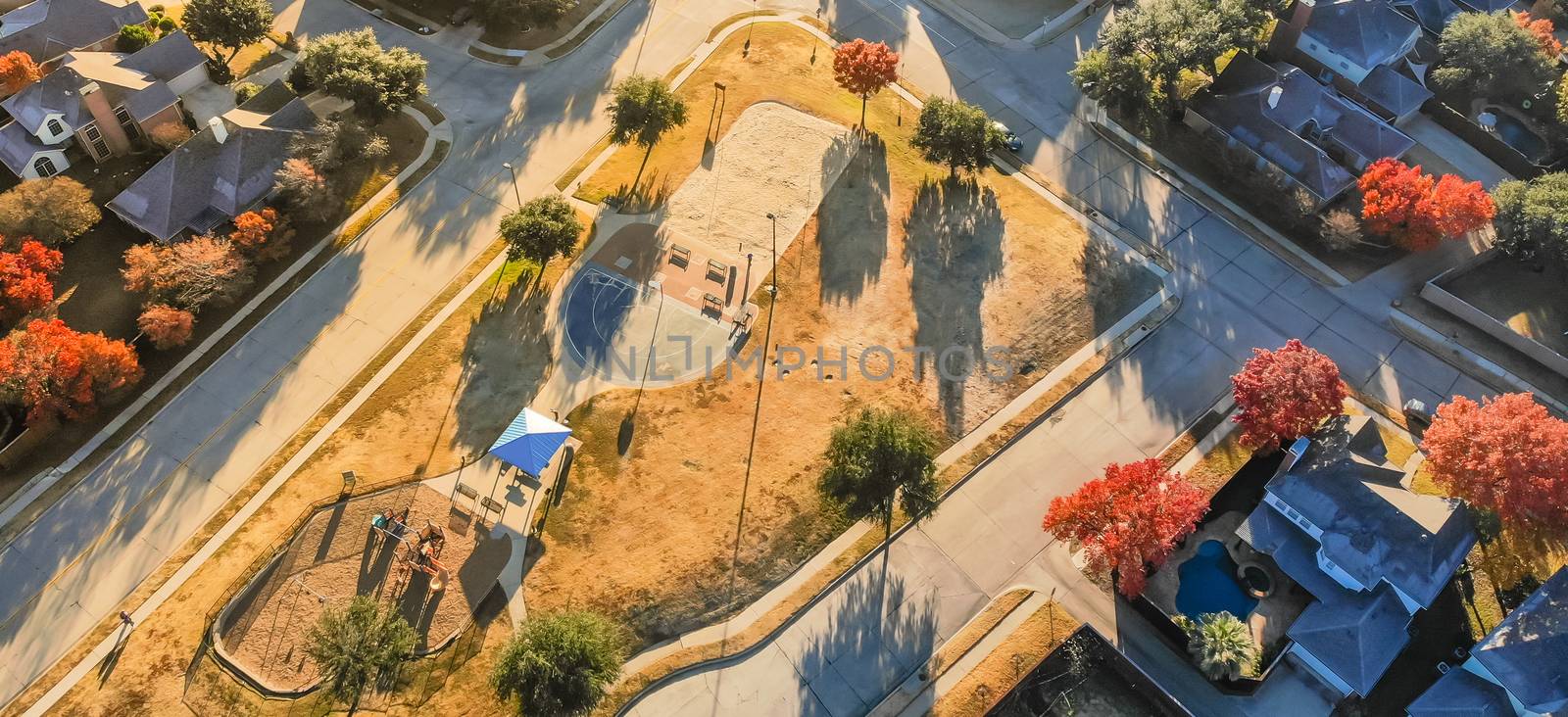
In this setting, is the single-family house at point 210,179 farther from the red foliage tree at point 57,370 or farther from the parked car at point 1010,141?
the parked car at point 1010,141

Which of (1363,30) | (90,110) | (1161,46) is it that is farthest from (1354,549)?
(90,110)

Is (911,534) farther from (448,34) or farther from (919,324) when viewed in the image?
(448,34)

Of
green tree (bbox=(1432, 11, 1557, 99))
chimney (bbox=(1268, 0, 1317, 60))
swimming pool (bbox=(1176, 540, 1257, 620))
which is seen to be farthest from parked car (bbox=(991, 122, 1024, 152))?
green tree (bbox=(1432, 11, 1557, 99))

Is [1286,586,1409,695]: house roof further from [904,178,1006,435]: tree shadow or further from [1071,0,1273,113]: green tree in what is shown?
[1071,0,1273,113]: green tree

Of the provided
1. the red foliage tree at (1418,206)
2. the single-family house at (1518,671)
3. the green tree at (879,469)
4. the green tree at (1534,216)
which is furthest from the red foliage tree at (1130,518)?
the green tree at (1534,216)

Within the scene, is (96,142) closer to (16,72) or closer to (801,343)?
(16,72)

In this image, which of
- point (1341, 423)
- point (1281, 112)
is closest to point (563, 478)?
point (1341, 423)
